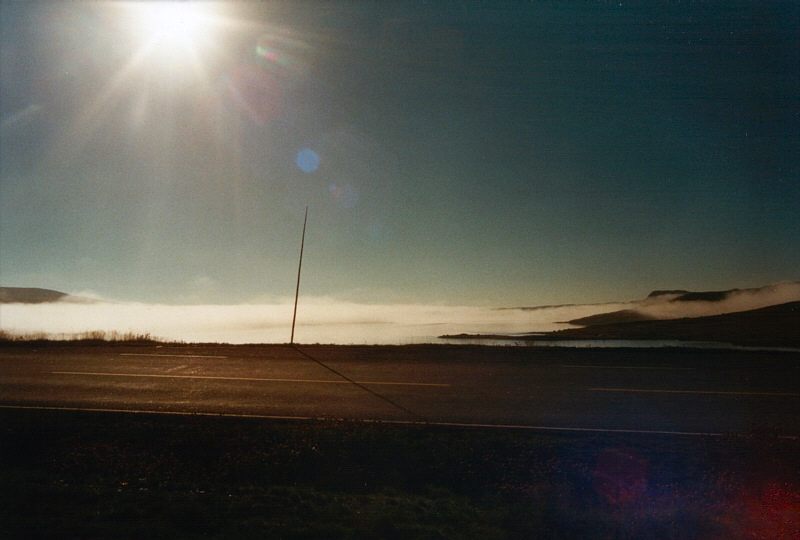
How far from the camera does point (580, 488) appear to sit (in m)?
6.54

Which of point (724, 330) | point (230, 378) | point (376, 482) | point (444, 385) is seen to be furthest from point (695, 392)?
point (724, 330)

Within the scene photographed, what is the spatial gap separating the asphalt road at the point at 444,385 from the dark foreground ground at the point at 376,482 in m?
1.47

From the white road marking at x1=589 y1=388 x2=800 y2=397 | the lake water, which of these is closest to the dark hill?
the lake water

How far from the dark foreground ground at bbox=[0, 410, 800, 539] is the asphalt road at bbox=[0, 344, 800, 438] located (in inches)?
58.0

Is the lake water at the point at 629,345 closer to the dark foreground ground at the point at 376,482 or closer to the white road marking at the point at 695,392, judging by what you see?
the white road marking at the point at 695,392

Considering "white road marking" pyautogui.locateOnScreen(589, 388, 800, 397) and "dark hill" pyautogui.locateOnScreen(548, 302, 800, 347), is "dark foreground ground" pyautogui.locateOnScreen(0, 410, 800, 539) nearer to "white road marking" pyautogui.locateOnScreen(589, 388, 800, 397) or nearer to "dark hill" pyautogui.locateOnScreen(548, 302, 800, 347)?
"white road marking" pyautogui.locateOnScreen(589, 388, 800, 397)

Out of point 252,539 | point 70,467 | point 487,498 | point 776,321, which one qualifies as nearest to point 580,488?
point 487,498

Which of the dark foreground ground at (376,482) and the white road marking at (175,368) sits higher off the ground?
the white road marking at (175,368)

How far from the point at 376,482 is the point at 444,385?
676 cm

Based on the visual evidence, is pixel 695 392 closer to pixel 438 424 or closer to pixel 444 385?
pixel 444 385

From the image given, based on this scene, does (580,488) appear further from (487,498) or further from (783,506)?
(783,506)

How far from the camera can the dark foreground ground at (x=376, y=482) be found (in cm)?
542

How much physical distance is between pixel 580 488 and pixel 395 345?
15458 mm

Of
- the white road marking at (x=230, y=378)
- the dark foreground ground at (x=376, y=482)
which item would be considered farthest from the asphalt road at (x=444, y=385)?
the dark foreground ground at (x=376, y=482)
